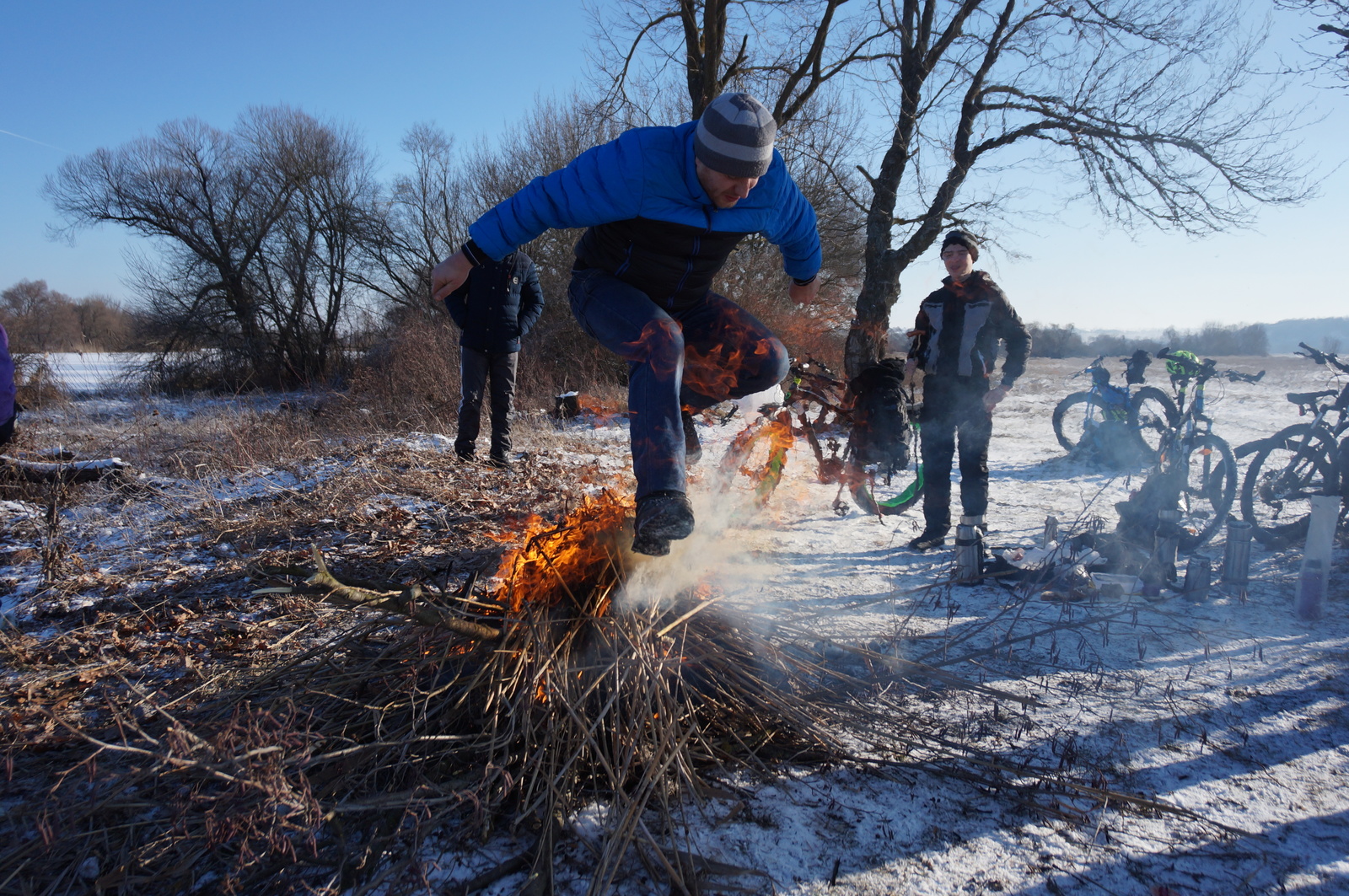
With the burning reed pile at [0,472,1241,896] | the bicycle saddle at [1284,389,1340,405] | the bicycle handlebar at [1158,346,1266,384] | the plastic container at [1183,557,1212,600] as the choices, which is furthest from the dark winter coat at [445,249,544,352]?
the bicycle saddle at [1284,389,1340,405]

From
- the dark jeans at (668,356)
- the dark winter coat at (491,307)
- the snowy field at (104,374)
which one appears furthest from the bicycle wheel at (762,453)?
the snowy field at (104,374)

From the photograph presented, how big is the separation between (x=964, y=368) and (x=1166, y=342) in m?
48.4

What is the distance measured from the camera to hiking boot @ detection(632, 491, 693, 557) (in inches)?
86.4

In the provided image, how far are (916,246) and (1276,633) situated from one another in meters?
9.98

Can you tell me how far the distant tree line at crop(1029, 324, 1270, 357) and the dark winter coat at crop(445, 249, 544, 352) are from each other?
1359 inches

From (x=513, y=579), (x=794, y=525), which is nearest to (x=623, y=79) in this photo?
(x=794, y=525)

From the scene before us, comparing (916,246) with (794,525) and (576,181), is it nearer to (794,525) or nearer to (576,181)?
(794,525)

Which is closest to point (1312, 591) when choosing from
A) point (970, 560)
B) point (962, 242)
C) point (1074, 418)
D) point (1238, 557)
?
point (1238, 557)

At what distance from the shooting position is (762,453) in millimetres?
4445

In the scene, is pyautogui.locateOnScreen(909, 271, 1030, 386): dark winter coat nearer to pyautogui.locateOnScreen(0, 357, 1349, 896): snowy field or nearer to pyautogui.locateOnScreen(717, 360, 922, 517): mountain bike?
pyautogui.locateOnScreen(717, 360, 922, 517): mountain bike

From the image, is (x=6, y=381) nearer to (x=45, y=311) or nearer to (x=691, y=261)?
(x=691, y=261)

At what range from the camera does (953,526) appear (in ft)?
16.0

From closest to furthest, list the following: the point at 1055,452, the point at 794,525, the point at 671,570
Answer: the point at 671,570
the point at 794,525
the point at 1055,452

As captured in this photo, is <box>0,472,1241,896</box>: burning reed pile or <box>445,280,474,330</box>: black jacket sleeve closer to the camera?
<box>0,472,1241,896</box>: burning reed pile
